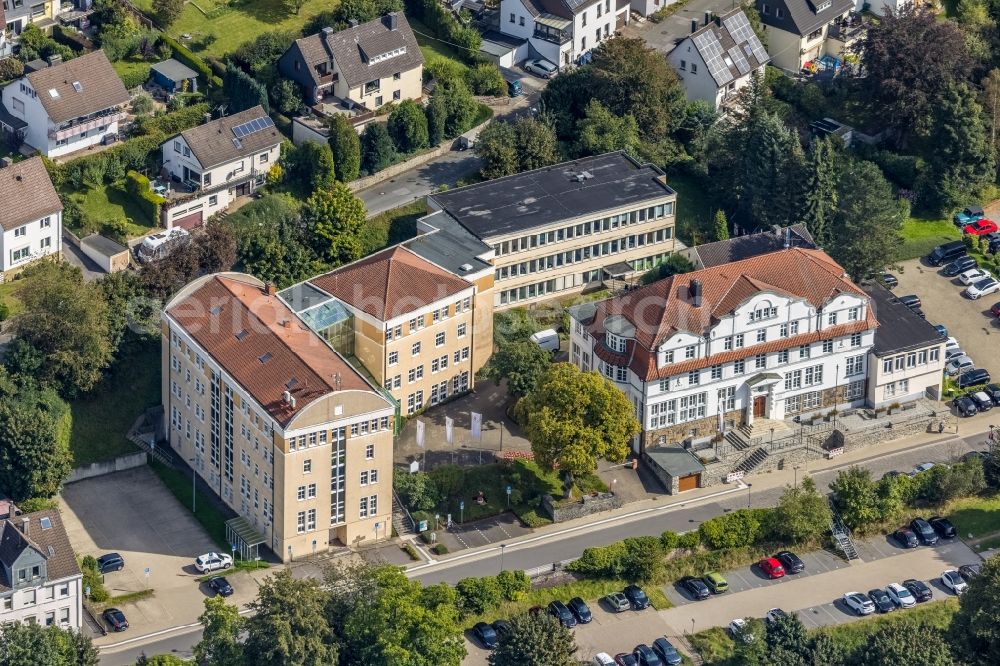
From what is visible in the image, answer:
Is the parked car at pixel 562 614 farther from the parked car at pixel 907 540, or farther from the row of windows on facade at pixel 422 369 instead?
the parked car at pixel 907 540

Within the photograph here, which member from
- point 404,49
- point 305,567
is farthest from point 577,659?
point 404,49

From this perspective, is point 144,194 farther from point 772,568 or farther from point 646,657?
point 772,568

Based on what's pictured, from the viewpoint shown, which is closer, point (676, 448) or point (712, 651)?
point (712, 651)

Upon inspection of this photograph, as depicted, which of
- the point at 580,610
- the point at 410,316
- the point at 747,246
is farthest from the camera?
the point at 747,246

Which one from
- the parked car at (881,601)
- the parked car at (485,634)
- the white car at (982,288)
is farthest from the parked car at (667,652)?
the white car at (982,288)

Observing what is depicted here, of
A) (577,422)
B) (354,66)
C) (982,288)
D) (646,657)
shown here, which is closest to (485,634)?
(646,657)

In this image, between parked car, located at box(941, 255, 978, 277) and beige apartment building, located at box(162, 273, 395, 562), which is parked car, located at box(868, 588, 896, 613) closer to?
beige apartment building, located at box(162, 273, 395, 562)

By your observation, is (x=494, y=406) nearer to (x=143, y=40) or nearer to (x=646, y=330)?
(x=646, y=330)

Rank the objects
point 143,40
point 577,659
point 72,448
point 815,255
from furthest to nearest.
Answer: point 143,40 → point 815,255 → point 72,448 → point 577,659
